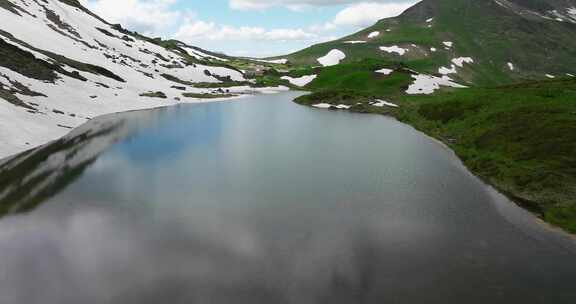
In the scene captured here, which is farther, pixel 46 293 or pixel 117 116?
pixel 117 116

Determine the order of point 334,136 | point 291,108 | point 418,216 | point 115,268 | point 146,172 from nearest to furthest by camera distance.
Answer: point 115,268 < point 418,216 < point 146,172 < point 334,136 < point 291,108

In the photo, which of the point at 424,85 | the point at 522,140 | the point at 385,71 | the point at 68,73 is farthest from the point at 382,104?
the point at 68,73

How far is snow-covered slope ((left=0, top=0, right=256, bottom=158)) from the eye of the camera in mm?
55031

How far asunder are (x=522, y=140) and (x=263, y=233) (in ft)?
104

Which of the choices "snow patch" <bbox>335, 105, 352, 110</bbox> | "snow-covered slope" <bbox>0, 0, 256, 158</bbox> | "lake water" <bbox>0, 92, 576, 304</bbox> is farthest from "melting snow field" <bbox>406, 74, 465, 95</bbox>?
"lake water" <bbox>0, 92, 576, 304</bbox>

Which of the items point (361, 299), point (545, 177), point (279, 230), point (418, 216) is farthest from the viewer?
point (545, 177)

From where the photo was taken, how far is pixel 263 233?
23.8 metres

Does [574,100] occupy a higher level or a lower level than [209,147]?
higher

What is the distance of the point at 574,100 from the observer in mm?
52375

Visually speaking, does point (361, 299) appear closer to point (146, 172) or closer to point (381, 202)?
point (381, 202)

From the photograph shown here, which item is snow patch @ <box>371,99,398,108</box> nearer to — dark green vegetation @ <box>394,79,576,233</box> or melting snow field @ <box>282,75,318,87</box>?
dark green vegetation @ <box>394,79,576,233</box>

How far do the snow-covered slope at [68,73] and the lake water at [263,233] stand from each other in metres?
11.1

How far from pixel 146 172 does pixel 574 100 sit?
52.0m

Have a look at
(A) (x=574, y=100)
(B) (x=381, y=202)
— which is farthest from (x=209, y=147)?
(A) (x=574, y=100)
